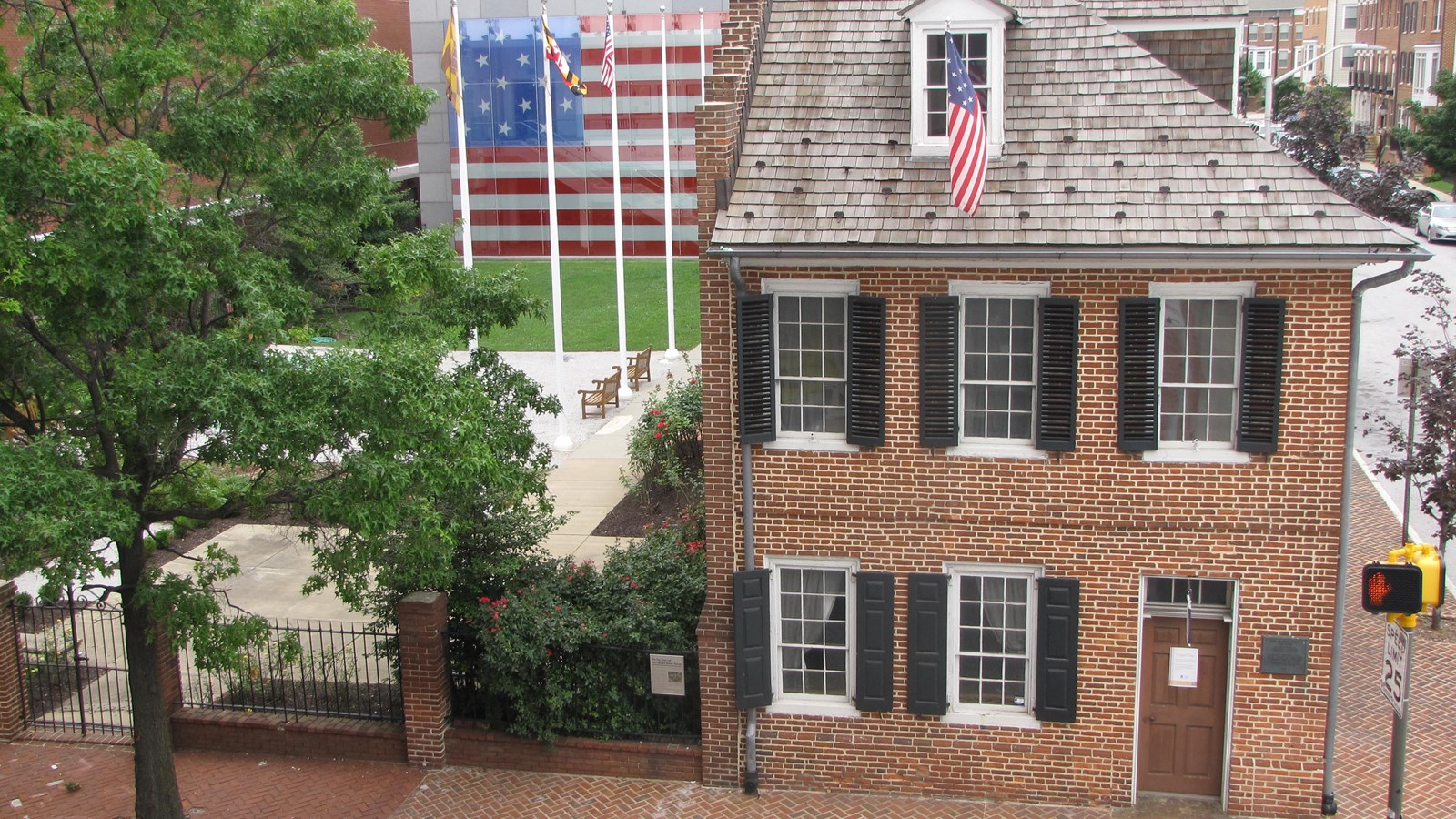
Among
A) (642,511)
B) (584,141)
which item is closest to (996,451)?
(642,511)

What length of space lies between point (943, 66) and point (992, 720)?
6681mm

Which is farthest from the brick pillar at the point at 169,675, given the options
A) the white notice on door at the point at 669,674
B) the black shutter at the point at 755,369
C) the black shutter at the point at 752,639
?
the black shutter at the point at 755,369

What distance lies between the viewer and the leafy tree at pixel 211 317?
10203 millimetres

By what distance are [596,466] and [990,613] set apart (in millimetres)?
13982

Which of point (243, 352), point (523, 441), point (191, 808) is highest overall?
point (243, 352)

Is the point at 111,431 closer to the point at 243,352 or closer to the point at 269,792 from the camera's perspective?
the point at 243,352

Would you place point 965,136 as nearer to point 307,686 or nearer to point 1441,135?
point 307,686

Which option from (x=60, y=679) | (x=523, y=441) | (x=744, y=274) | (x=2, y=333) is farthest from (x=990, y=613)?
(x=60, y=679)

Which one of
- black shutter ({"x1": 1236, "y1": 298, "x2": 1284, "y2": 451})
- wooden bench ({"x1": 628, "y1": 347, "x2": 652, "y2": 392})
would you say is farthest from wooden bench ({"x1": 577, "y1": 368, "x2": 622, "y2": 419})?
black shutter ({"x1": 1236, "y1": 298, "x2": 1284, "y2": 451})

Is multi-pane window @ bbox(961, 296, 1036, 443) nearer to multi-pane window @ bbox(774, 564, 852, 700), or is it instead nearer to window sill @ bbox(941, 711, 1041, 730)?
multi-pane window @ bbox(774, 564, 852, 700)

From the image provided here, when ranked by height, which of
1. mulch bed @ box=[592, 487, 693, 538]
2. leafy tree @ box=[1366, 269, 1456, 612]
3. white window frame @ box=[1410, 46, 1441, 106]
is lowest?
mulch bed @ box=[592, 487, 693, 538]

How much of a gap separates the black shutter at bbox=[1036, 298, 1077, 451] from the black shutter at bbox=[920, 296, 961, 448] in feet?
2.66

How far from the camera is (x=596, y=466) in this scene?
26422 millimetres

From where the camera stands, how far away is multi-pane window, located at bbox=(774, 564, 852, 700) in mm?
13797
